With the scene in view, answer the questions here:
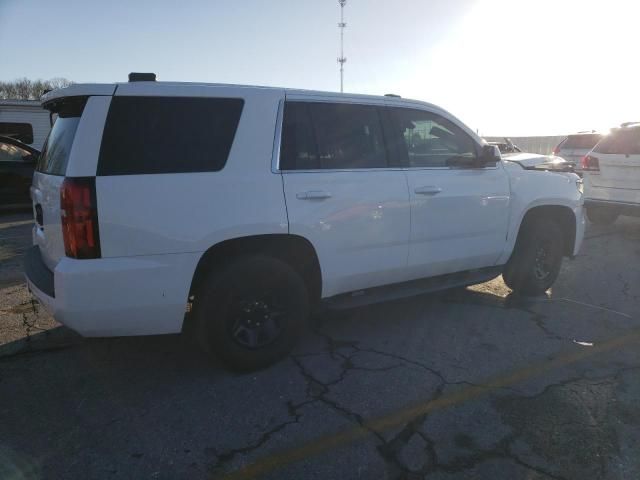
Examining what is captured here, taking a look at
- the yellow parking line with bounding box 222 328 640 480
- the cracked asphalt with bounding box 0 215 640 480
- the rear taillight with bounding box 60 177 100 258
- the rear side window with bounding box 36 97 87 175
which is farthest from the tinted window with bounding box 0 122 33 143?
the yellow parking line with bounding box 222 328 640 480

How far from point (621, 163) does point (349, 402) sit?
7127 mm

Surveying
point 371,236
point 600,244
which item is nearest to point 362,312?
point 371,236

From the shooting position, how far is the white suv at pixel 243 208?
3066 mm

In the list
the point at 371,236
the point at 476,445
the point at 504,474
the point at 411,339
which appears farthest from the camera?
the point at 411,339

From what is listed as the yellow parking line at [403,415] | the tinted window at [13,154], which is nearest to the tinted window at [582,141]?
the yellow parking line at [403,415]

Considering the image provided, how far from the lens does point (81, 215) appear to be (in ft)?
9.75

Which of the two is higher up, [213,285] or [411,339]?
[213,285]

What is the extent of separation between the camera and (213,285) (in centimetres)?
337

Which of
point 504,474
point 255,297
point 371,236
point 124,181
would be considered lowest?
point 504,474

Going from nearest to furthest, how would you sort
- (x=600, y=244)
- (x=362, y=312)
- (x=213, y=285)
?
(x=213, y=285)
(x=362, y=312)
(x=600, y=244)

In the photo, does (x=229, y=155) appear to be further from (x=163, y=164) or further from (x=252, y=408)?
(x=252, y=408)

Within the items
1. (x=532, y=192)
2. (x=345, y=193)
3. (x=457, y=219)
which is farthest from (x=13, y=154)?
(x=532, y=192)

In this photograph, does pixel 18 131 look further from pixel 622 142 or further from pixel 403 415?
pixel 403 415

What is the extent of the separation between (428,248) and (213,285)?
1946 millimetres
